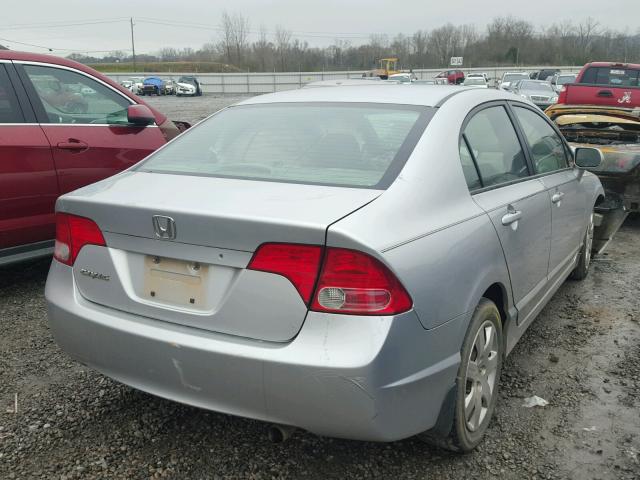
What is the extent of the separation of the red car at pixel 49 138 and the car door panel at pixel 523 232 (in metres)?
3.15

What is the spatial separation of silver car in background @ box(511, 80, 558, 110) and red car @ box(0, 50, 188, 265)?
17.3m

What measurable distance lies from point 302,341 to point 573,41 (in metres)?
89.3

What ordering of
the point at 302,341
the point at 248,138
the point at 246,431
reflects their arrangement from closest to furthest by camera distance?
1. the point at 302,341
2. the point at 246,431
3. the point at 248,138

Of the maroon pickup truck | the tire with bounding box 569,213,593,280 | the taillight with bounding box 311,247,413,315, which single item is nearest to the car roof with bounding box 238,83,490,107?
the taillight with bounding box 311,247,413,315

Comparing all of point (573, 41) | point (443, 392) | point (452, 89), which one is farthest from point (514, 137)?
point (573, 41)

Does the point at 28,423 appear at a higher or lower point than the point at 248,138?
lower

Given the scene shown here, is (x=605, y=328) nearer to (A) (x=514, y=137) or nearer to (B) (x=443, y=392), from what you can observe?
(A) (x=514, y=137)

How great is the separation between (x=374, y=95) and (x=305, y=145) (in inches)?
22.5

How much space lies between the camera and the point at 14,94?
4277 millimetres

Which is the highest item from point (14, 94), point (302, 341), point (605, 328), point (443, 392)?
point (14, 94)

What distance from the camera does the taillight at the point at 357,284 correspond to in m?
1.93

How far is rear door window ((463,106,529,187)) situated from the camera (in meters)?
2.79

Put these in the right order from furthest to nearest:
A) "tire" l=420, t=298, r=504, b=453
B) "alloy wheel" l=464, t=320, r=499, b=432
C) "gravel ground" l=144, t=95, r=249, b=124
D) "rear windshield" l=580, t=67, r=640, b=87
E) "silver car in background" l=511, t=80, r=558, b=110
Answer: "gravel ground" l=144, t=95, r=249, b=124 < "silver car in background" l=511, t=80, r=558, b=110 < "rear windshield" l=580, t=67, r=640, b=87 < "alloy wheel" l=464, t=320, r=499, b=432 < "tire" l=420, t=298, r=504, b=453

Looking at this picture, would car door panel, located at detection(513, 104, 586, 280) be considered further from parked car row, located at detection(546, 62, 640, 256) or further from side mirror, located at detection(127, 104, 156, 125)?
side mirror, located at detection(127, 104, 156, 125)
